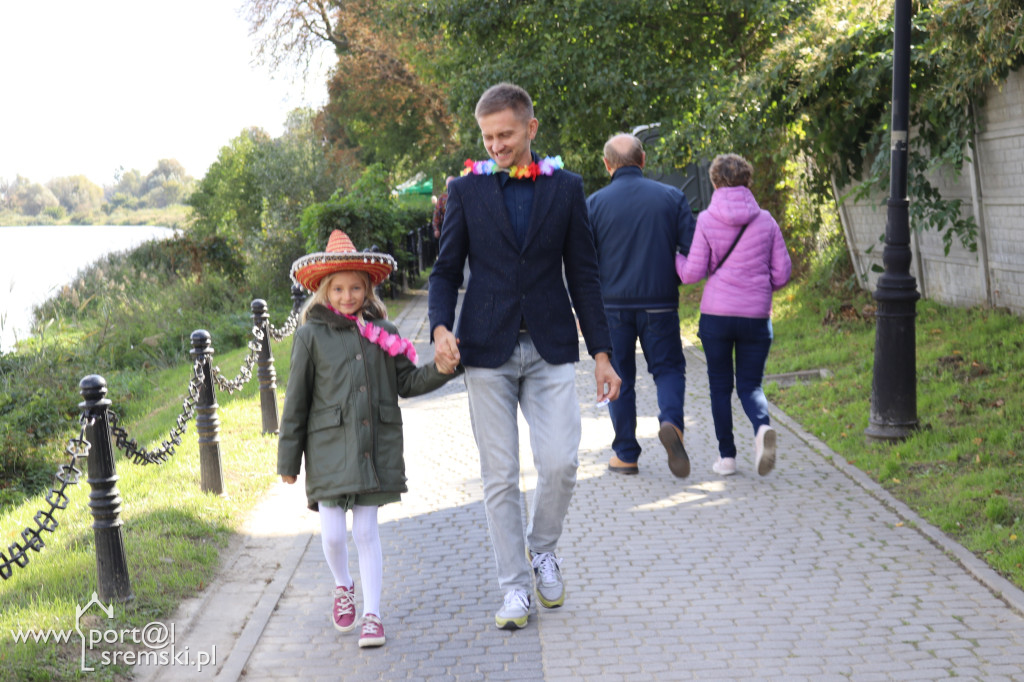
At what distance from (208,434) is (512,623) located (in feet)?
10.2

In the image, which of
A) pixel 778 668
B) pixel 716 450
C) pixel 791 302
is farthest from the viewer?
pixel 791 302

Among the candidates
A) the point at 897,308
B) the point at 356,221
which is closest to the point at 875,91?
the point at 897,308

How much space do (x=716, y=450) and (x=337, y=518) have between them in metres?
3.73

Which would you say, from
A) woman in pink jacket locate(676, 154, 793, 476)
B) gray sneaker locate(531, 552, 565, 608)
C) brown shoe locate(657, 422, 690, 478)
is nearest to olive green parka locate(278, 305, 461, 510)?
gray sneaker locate(531, 552, 565, 608)

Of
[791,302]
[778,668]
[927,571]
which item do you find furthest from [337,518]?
[791,302]

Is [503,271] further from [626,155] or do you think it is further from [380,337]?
[626,155]

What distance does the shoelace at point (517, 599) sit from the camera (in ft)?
14.4

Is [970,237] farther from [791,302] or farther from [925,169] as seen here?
[791,302]

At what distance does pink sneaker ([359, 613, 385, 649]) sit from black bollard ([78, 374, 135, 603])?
122 cm

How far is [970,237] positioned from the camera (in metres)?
9.30

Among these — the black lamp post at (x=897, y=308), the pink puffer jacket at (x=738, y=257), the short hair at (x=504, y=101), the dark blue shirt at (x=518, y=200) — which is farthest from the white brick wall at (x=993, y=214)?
the short hair at (x=504, y=101)

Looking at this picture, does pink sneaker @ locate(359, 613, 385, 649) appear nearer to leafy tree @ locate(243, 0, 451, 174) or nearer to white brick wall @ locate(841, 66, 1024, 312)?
white brick wall @ locate(841, 66, 1024, 312)

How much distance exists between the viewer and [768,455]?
20.9 ft

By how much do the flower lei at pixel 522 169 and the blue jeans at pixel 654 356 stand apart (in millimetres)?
2313
